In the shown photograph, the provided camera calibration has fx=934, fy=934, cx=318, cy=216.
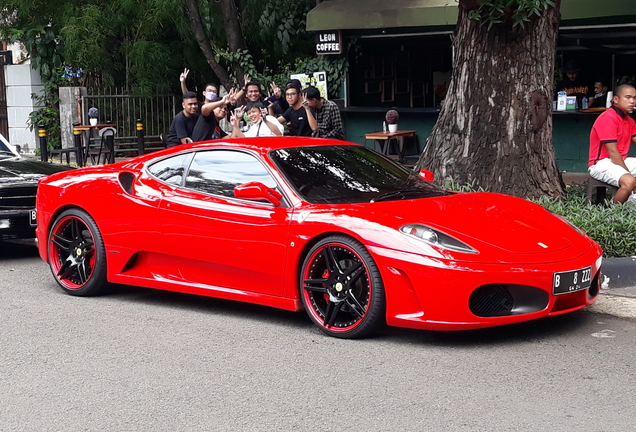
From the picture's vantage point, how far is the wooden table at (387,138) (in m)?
16.1

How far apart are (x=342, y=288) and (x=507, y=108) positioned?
4.45m

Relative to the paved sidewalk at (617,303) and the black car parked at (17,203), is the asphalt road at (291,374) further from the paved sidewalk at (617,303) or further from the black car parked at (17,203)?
the black car parked at (17,203)

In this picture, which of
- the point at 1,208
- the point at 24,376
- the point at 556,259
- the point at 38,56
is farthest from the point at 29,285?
the point at 38,56

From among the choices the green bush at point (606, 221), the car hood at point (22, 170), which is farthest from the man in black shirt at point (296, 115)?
the car hood at point (22, 170)

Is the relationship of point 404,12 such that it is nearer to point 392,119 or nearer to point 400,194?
point 392,119

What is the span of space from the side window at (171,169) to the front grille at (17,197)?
8.97 feet

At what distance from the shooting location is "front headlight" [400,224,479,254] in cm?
587

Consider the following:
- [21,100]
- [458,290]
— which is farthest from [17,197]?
[21,100]

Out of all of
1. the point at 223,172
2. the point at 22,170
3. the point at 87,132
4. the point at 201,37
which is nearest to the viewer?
the point at 223,172

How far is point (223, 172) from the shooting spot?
23.4ft

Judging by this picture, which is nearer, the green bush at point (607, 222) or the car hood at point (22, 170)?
the green bush at point (607, 222)

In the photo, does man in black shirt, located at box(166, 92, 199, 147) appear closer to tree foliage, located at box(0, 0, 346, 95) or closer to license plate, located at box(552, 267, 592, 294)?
license plate, located at box(552, 267, 592, 294)

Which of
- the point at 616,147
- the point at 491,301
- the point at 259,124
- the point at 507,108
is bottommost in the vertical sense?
the point at 491,301

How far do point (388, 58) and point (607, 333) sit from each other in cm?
1362
